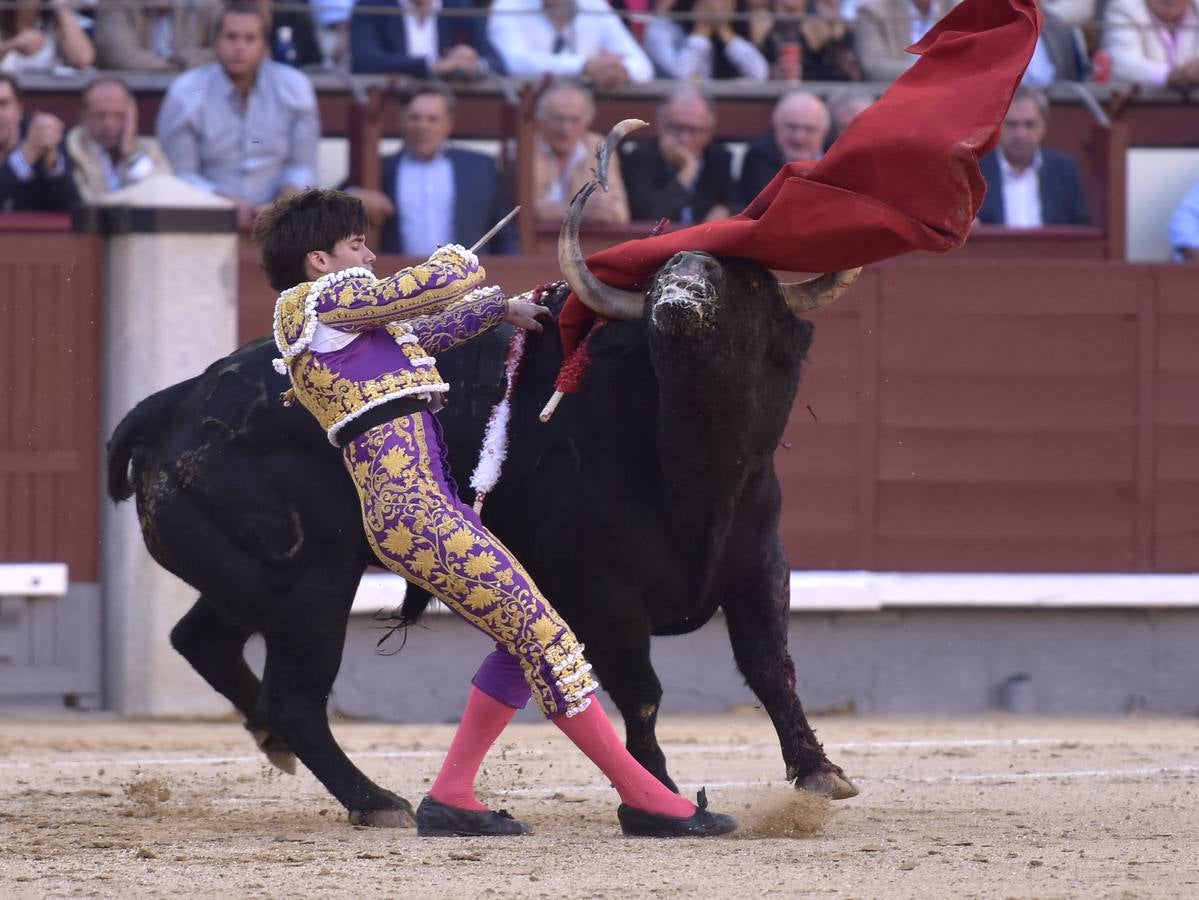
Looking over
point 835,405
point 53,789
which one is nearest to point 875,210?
point 53,789

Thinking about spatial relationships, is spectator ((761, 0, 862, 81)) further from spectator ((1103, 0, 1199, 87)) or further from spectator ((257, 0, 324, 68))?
spectator ((257, 0, 324, 68))

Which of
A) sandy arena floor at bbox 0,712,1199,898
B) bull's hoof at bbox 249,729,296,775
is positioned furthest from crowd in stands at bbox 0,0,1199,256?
bull's hoof at bbox 249,729,296,775

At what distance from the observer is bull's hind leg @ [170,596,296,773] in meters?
5.27

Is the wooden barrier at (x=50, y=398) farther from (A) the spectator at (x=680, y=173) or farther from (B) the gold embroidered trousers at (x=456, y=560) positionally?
(B) the gold embroidered trousers at (x=456, y=560)

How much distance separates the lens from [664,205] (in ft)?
26.9

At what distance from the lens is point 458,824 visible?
4605mm

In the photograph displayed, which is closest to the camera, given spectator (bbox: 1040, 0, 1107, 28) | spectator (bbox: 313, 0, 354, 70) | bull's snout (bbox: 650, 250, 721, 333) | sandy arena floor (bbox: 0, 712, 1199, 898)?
sandy arena floor (bbox: 0, 712, 1199, 898)

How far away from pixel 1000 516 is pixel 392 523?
3977 millimetres

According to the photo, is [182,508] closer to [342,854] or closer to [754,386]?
[342,854]

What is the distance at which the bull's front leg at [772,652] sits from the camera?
4.81 m

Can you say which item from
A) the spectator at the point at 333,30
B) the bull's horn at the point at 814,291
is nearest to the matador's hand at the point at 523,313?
the bull's horn at the point at 814,291

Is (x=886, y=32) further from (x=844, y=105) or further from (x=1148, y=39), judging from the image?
(x=1148, y=39)

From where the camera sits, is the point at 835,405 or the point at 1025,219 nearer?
the point at 835,405

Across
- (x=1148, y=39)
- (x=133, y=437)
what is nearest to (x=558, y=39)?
(x=1148, y=39)
